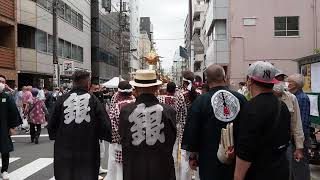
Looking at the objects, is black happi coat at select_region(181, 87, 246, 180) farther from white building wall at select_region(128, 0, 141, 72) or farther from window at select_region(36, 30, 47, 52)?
white building wall at select_region(128, 0, 141, 72)

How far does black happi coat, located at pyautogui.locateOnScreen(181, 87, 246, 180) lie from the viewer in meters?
4.97

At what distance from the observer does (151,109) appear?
201 inches

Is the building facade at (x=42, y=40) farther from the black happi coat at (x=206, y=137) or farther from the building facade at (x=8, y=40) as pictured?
the black happi coat at (x=206, y=137)

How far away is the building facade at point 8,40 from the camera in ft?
87.5

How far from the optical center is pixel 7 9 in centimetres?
2712

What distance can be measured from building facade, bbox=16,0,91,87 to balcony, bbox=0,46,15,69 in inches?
39.0

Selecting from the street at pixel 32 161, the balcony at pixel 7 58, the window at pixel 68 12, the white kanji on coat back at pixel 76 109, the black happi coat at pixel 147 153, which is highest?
the window at pixel 68 12

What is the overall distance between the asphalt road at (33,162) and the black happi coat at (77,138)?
368cm

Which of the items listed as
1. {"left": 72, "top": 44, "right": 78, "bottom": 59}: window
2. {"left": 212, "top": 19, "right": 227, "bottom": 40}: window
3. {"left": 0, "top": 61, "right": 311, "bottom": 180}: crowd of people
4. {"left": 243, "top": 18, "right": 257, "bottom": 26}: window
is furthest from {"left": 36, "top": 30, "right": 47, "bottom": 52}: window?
{"left": 0, "top": 61, "right": 311, "bottom": 180}: crowd of people

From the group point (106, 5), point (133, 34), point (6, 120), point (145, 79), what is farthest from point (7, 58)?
point (133, 34)

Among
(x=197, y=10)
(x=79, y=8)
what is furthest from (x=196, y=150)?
(x=197, y=10)

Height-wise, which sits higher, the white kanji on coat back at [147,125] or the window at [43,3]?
the window at [43,3]

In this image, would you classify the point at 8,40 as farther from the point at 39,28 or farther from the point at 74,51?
the point at 74,51

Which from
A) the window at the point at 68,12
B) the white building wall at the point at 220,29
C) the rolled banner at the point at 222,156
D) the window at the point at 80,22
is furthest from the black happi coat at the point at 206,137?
the window at the point at 80,22
